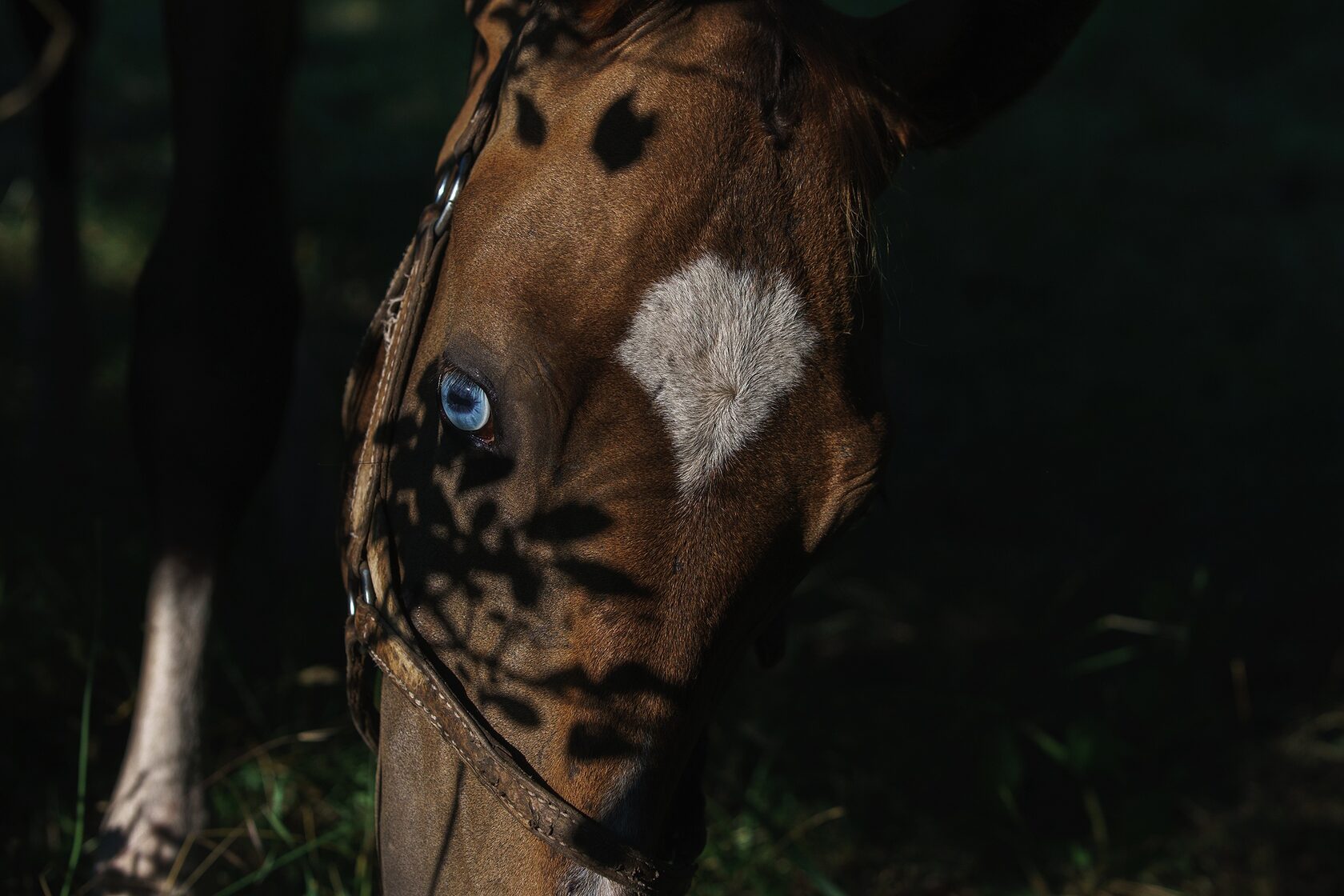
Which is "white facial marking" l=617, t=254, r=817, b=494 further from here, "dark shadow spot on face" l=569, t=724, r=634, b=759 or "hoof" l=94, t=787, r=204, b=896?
"hoof" l=94, t=787, r=204, b=896

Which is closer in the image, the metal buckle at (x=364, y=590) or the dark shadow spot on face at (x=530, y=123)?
the dark shadow spot on face at (x=530, y=123)

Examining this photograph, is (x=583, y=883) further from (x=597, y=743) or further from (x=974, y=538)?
(x=974, y=538)

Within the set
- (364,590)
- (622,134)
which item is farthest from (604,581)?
(622,134)

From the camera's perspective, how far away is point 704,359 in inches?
57.9

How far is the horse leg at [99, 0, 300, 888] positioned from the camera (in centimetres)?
234

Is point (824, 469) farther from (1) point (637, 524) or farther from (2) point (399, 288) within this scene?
(2) point (399, 288)

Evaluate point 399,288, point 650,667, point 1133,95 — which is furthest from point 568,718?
point 1133,95

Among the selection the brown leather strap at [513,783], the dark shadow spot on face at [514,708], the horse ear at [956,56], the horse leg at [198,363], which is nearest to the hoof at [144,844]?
the horse leg at [198,363]

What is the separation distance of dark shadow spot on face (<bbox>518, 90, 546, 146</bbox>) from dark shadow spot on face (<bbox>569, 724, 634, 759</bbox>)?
0.79 metres

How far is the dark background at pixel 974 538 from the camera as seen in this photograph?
9.16ft

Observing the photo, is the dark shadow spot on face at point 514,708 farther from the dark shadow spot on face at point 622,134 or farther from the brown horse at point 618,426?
the dark shadow spot on face at point 622,134

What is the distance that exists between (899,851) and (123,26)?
7.43m

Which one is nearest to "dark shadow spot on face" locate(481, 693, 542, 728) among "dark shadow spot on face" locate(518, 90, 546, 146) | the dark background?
the dark background

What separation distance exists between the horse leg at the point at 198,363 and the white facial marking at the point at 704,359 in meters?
1.27
